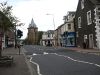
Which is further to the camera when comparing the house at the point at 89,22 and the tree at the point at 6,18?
the house at the point at 89,22

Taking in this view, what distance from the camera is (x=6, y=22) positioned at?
23906mm

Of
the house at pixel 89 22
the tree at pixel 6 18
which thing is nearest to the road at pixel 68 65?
the tree at pixel 6 18

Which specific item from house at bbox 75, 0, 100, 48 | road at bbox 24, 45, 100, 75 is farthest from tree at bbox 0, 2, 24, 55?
house at bbox 75, 0, 100, 48

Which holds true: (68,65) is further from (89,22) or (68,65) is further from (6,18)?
(89,22)

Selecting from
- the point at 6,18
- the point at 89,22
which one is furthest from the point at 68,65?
the point at 89,22

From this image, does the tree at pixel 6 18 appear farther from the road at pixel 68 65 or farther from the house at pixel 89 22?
the house at pixel 89 22

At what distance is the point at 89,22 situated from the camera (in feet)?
175

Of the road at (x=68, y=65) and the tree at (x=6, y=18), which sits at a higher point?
the tree at (x=6, y=18)

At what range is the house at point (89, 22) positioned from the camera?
47.4 meters

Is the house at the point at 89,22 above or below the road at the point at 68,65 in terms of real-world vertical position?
above

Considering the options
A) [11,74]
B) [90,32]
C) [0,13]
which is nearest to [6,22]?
[0,13]

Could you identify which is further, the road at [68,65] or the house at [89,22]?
the house at [89,22]

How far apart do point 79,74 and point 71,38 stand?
63.4 metres

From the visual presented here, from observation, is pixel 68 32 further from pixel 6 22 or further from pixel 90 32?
pixel 6 22
